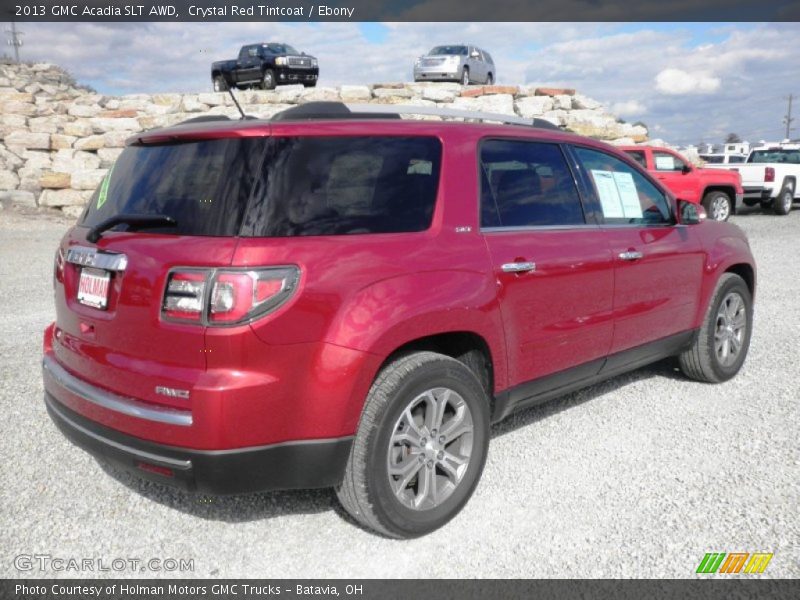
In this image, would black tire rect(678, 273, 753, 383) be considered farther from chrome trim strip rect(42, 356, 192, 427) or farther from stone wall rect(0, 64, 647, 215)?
stone wall rect(0, 64, 647, 215)

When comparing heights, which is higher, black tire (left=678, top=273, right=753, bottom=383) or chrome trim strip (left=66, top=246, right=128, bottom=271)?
chrome trim strip (left=66, top=246, right=128, bottom=271)

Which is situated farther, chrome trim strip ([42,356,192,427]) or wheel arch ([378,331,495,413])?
wheel arch ([378,331,495,413])

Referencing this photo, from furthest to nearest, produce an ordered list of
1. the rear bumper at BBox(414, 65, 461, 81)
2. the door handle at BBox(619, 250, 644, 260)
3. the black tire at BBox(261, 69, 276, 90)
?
the rear bumper at BBox(414, 65, 461, 81) < the black tire at BBox(261, 69, 276, 90) < the door handle at BBox(619, 250, 644, 260)

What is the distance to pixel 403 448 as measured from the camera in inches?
122

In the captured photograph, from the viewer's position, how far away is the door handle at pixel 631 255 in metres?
4.11

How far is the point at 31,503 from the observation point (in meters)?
3.42

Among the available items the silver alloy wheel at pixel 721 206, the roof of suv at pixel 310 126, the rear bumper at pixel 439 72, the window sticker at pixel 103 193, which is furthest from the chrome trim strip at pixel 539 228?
the rear bumper at pixel 439 72

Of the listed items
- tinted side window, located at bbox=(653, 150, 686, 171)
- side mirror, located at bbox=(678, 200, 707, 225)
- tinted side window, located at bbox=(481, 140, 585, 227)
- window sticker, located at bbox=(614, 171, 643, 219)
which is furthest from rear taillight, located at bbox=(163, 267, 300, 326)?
tinted side window, located at bbox=(653, 150, 686, 171)

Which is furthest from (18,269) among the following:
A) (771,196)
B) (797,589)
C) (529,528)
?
(771,196)

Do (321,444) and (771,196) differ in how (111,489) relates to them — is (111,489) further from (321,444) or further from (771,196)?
(771,196)

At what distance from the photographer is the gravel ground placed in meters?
2.95

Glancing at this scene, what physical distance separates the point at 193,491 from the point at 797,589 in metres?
2.32

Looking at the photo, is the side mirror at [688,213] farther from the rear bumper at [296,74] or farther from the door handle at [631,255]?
the rear bumper at [296,74]

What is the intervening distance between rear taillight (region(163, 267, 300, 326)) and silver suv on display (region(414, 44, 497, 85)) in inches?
914
